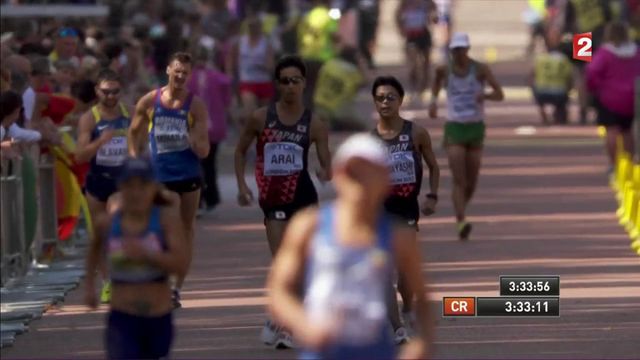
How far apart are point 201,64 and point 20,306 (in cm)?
717

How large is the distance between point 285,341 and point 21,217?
426 cm

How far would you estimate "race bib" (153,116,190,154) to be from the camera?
13.8 m

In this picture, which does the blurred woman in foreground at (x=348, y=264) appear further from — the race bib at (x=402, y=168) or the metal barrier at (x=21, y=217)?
the metal barrier at (x=21, y=217)

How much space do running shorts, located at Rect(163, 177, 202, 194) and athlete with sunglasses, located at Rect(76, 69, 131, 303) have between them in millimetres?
499

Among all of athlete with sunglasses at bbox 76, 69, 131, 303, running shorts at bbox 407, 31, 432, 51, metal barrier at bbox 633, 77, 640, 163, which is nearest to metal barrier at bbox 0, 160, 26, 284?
athlete with sunglasses at bbox 76, 69, 131, 303

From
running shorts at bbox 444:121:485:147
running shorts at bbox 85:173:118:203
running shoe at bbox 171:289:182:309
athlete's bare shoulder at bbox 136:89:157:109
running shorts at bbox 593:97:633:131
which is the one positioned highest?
athlete's bare shoulder at bbox 136:89:157:109

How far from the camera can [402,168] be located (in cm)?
1238

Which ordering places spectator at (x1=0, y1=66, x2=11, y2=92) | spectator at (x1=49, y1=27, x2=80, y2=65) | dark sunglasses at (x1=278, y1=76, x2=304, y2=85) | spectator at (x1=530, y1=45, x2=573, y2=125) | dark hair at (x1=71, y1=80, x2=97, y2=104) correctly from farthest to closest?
spectator at (x1=530, y1=45, x2=573, y2=125) < spectator at (x1=49, y1=27, x2=80, y2=65) < dark hair at (x1=71, y1=80, x2=97, y2=104) < spectator at (x1=0, y1=66, x2=11, y2=92) < dark sunglasses at (x1=278, y1=76, x2=304, y2=85)

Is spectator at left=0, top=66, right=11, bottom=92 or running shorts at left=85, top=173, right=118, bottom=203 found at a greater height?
spectator at left=0, top=66, right=11, bottom=92

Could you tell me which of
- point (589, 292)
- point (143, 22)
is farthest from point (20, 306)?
point (143, 22)

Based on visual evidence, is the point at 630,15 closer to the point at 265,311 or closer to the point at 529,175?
the point at 529,175

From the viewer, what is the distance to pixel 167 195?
9172 mm

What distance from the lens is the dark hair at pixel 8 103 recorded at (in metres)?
14.5

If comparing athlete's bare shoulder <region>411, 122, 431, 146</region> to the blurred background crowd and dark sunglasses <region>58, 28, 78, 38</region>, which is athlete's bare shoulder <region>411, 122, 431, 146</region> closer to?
the blurred background crowd
